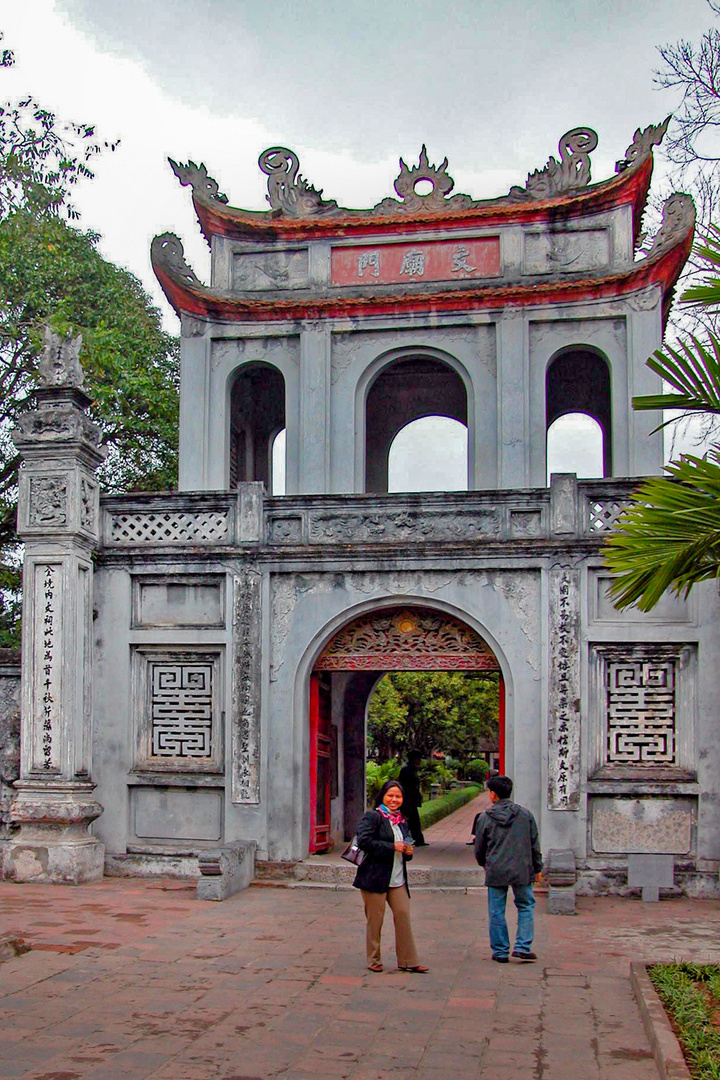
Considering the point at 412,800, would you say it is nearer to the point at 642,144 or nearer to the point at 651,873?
the point at 651,873

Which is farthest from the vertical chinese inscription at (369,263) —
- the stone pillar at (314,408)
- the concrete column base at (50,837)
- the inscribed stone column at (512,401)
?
the concrete column base at (50,837)

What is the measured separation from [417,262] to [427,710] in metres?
18.5

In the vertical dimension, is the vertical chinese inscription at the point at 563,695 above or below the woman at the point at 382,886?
above

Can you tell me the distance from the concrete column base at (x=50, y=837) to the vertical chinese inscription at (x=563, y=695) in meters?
4.76

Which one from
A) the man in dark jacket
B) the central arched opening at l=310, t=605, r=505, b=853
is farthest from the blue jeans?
the central arched opening at l=310, t=605, r=505, b=853

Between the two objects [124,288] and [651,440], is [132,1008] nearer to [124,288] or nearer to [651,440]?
[651,440]

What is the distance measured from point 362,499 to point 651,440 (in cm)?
359

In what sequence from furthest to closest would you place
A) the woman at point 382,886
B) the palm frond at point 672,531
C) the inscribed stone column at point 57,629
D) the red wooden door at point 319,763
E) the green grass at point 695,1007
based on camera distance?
the red wooden door at point 319,763
the inscribed stone column at point 57,629
the woman at point 382,886
the palm frond at point 672,531
the green grass at point 695,1007

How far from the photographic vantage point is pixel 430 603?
486 inches

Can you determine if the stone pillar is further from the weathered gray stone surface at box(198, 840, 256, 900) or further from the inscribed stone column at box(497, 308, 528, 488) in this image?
the weathered gray stone surface at box(198, 840, 256, 900)

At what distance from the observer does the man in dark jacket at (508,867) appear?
8.23 metres

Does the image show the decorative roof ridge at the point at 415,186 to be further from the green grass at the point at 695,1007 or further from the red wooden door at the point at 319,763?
the green grass at the point at 695,1007

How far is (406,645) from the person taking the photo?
499 inches

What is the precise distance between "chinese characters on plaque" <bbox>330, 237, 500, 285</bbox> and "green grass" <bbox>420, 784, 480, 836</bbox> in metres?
9.59
